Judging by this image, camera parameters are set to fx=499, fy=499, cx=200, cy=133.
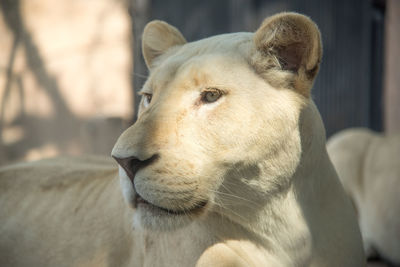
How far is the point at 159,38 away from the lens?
244 centimetres

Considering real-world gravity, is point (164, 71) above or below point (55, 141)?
above

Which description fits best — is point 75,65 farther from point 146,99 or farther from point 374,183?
point 146,99

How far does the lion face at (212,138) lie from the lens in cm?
165

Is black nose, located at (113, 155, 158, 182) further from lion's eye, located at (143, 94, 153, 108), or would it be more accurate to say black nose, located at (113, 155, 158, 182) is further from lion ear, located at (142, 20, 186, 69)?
lion ear, located at (142, 20, 186, 69)

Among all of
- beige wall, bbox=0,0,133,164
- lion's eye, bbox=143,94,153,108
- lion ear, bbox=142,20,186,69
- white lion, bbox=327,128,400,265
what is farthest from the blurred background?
lion's eye, bbox=143,94,153,108

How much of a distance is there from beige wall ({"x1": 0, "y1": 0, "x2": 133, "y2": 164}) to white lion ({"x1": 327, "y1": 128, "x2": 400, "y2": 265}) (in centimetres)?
312

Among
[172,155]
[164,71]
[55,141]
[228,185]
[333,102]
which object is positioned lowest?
[55,141]

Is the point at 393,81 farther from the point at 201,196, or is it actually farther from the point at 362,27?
the point at 201,196

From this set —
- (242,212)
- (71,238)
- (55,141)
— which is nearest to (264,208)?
(242,212)

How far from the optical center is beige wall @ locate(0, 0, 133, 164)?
245 inches

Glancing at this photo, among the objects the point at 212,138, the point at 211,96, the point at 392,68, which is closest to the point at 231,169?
the point at 212,138

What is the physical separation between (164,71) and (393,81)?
308 centimetres

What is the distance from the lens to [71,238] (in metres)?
2.38

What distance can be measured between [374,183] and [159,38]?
6.76ft
